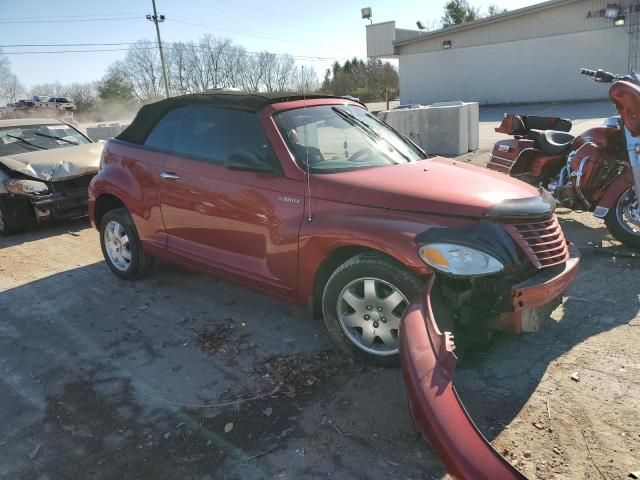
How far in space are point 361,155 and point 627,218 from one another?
327 centimetres

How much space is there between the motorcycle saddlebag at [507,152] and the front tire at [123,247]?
4.56 meters

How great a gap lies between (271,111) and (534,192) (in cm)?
200

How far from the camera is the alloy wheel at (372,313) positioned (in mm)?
3152

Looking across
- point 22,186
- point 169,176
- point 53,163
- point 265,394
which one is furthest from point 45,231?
point 265,394

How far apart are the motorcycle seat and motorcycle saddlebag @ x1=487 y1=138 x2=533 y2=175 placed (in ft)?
0.44

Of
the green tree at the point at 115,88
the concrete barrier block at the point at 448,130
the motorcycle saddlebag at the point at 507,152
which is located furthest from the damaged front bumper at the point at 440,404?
the green tree at the point at 115,88

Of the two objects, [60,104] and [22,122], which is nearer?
[22,122]

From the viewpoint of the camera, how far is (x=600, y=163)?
217 inches

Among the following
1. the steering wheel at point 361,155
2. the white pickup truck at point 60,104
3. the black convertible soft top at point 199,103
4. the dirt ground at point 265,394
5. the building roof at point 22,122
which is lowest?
the dirt ground at point 265,394

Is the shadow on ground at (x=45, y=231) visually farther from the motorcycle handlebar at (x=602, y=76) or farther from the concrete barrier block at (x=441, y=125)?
the motorcycle handlebar at (x=602, y=76)

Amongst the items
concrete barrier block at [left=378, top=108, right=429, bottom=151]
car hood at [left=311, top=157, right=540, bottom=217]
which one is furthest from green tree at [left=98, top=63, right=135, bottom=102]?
car hood at [left=311, top=157, right=540, bottom=217]

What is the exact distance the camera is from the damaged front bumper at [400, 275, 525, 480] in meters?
1.98

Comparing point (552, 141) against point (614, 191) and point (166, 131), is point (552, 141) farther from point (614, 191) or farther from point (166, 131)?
point (166, 131)

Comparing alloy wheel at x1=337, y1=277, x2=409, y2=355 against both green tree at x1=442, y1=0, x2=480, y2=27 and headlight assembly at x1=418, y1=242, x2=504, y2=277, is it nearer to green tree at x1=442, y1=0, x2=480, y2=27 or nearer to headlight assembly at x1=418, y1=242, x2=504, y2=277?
headlight assembly at x1=418, y1=242, x2=504, y2=277
